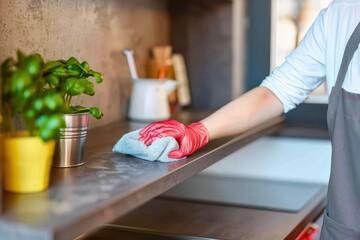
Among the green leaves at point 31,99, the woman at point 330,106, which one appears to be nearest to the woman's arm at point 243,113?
the woman at point 330,106

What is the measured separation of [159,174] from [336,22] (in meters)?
0.65

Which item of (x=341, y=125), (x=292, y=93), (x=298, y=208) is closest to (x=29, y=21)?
(x=292, y=93)

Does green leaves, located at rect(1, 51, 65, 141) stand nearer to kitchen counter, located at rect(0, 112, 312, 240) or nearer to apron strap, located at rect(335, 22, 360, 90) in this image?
kitchen counter, located at rect(0, 112, 312, 240)

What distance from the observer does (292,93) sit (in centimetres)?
168

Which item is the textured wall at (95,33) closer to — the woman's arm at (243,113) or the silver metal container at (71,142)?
the silver metal container at (71,142)

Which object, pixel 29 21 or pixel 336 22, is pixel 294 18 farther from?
pixel 29 21

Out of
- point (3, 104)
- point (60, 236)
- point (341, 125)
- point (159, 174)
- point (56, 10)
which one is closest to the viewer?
point (60, 236)

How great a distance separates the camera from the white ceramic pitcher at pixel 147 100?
7.10 ft

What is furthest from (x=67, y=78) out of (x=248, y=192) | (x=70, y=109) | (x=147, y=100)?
(x=248, y=192)

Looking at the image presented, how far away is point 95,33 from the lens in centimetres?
202

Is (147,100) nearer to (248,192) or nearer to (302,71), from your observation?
(248,192)

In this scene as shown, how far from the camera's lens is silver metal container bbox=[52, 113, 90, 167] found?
132 cm

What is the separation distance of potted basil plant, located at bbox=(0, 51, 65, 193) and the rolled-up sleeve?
2.48ft

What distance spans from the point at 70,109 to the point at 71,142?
7cm
